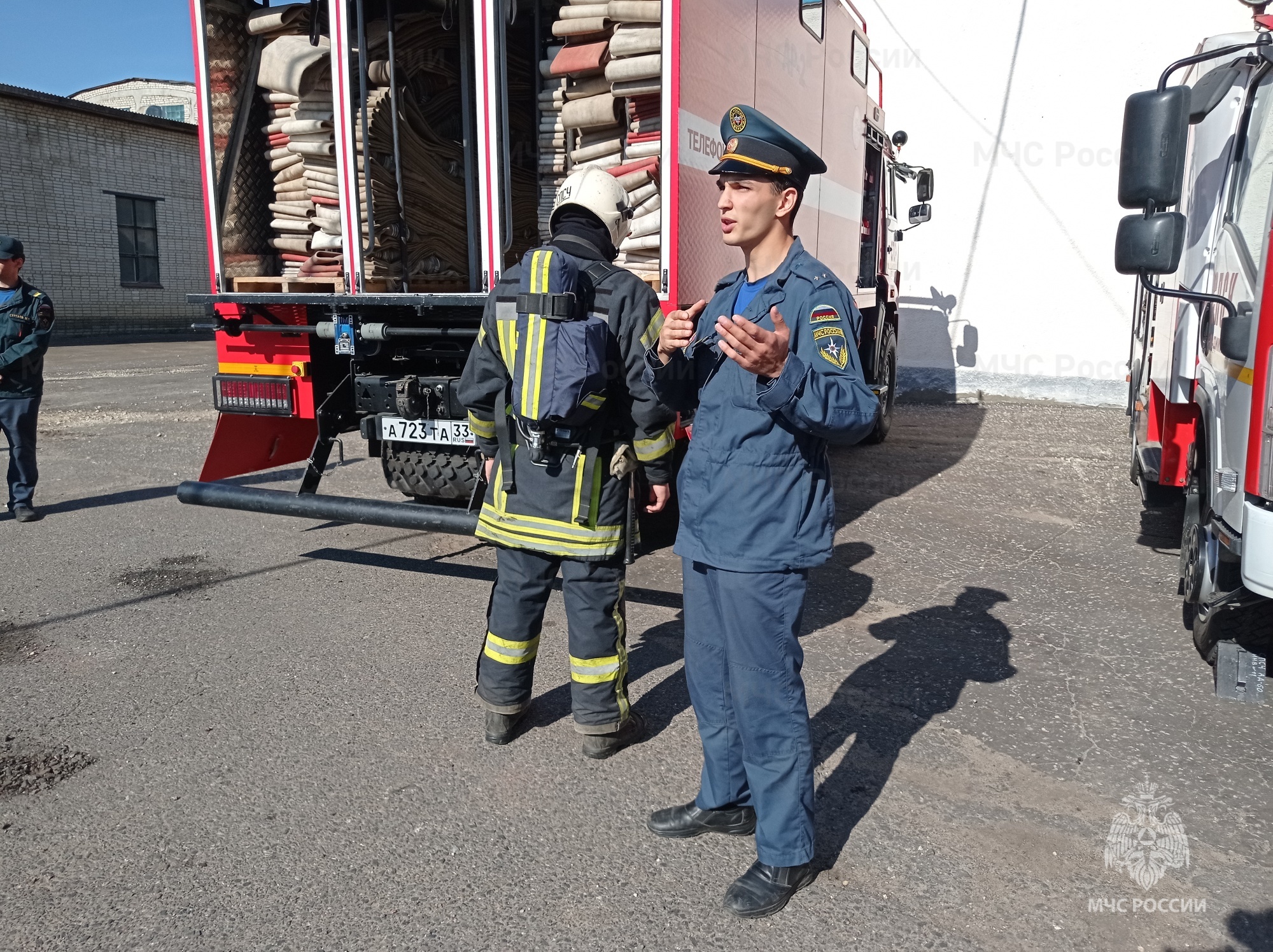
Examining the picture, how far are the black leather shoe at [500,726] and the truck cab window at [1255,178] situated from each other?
297 cm

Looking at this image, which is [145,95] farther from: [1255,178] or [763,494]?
[763,494]

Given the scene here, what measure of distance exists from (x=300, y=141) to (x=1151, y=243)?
456cm

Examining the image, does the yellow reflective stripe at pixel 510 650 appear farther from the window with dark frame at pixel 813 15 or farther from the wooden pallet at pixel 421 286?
the window with dark frame at pixel 813 15

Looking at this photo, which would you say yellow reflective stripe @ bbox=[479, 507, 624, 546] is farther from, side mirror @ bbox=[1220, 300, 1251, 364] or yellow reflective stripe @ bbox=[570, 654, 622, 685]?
side mirror @ bbox=[1220, 300, 1251, 364]

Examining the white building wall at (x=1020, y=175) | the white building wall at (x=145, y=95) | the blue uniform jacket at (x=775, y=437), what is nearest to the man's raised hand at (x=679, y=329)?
the blue uniform jacket at (x=775, y=437)

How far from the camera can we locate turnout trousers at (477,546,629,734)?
3246 millimetres

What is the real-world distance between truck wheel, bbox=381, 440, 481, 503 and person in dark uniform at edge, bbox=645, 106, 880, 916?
321 centimetres

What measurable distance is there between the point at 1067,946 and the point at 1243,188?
3107 mm

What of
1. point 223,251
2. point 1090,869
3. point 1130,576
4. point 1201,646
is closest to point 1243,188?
point 1201,646

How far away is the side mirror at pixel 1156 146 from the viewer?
10.2ft

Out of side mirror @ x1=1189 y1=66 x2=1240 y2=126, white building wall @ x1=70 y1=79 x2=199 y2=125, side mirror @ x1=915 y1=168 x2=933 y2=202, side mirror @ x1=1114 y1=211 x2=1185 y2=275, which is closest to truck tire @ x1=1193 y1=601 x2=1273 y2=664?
side mirror @ x1=1114 y1=211 x2=1185 y2=275

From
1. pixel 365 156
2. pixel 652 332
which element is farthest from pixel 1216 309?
pixel 365 156

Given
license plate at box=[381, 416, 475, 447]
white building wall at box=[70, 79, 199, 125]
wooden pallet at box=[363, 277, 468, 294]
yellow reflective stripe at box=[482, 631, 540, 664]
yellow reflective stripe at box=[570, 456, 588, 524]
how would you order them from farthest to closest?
white building wall at box=[70, 79, 199, 125]
wooden pallet at box=[363, 277, 468, 294]
license plate at box=[381, 416, 475, 447]
yellow reflective stripe at box=[482, 631, 540, 664]
yellow reflective stripe at box=[570, 456, 588, 524]

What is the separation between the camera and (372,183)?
557 cm
